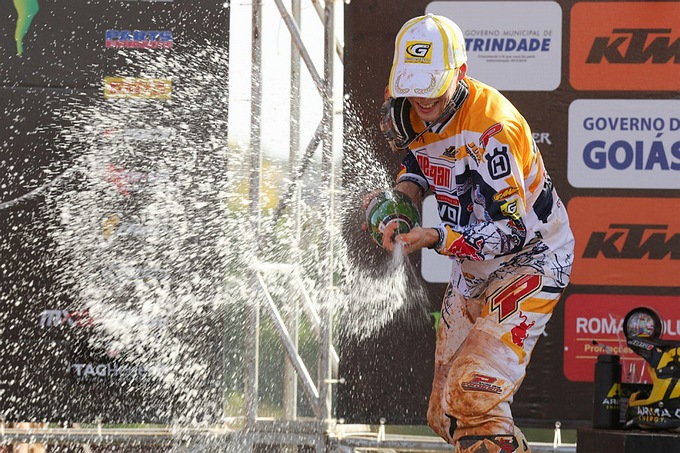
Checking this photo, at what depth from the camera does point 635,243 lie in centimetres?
636

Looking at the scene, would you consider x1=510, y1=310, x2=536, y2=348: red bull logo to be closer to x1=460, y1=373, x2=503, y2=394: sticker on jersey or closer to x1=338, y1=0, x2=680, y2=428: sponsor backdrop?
x1=460, y1=373, x2=503, y2=394: sticker on jersey

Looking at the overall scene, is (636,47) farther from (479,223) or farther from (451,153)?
(479,223)

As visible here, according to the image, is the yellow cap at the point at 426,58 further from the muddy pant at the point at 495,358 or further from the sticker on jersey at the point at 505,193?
the muddy pant at the point at 495,358

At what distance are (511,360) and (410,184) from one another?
99 cm

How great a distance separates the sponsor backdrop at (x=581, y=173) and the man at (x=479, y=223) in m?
1.62

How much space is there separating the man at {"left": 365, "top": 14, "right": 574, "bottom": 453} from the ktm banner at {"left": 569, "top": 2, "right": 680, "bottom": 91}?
1.91m

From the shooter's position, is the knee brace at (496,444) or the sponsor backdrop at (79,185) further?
the sponsor backdrop at (79,185)

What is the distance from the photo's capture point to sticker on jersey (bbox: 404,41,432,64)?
4324 mm

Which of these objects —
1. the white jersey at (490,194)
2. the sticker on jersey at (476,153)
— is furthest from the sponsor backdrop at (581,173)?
the sticker on jersey at (476,153)

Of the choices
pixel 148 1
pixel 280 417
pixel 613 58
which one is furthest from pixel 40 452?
pixel 613 58

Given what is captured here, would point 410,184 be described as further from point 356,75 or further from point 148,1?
point 148,1

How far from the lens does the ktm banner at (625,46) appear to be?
6352 millimetres

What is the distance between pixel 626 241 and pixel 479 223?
236 centimetres

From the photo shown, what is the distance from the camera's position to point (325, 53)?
6363mm
